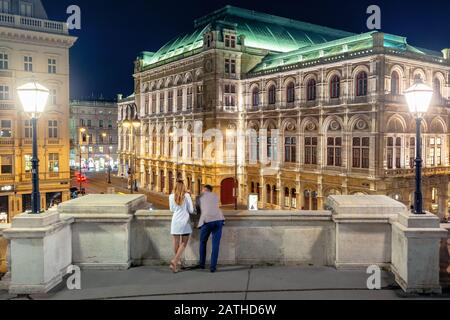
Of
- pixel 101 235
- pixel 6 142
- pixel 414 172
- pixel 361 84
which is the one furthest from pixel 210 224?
pixel 6 142

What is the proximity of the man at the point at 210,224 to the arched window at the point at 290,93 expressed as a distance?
39.3 m

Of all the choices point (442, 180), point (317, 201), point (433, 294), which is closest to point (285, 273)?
point (433, 294)

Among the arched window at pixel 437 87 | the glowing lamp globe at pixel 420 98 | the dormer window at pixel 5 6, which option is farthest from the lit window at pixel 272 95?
the glowing lamp globe at pixel 420 98

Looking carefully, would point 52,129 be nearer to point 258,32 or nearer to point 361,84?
point 361,84

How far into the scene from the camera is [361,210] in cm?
875

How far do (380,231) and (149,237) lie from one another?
172 inches

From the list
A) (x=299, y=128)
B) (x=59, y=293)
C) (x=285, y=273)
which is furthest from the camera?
(x=299, y=128)

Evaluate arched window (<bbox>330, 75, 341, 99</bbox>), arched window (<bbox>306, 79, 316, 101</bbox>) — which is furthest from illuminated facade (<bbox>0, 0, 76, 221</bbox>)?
arched window (<bbox>330, 75, 341, 99</bbox>)

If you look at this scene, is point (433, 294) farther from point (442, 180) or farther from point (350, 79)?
point (442, 180)

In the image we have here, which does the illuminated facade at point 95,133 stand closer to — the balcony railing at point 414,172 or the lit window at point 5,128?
the lit window at point 5,128

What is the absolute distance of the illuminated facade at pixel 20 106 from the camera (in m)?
40.9

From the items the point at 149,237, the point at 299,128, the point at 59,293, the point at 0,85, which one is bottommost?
the point at 59,293

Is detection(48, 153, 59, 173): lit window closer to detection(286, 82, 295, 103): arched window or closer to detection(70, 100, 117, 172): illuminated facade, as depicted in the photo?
detection(286, 82, 295, 103): arched window
